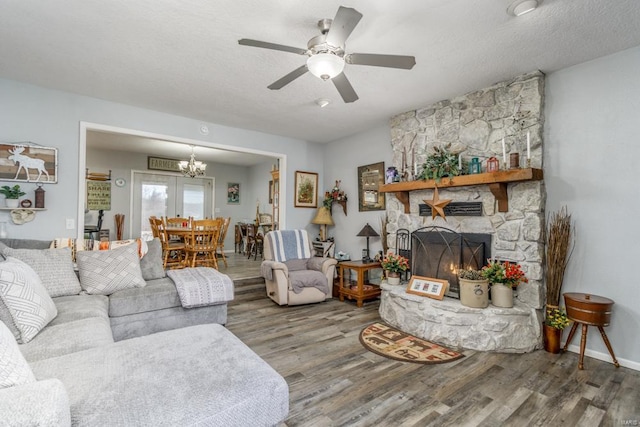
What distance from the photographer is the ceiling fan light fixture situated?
1872 millimetres

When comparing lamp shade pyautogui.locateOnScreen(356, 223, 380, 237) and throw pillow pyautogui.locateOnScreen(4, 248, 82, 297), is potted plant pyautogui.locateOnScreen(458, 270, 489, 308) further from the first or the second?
throw pillow pyautogui.locateOnScreen(4, 248, 82, 297)

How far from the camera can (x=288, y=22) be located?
2.07 metres

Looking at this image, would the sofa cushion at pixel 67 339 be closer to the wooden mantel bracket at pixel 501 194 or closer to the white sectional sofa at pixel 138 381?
the white sectional sofa at pixel 138 381

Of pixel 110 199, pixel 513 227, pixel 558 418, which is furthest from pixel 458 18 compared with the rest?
pixel 110 199

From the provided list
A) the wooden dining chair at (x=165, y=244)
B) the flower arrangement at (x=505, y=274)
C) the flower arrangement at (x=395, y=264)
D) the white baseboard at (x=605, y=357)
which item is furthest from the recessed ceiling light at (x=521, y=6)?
the wooden dining chair at (x=165, y=244)

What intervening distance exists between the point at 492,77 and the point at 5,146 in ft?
16.0

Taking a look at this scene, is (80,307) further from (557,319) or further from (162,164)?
(162,164)

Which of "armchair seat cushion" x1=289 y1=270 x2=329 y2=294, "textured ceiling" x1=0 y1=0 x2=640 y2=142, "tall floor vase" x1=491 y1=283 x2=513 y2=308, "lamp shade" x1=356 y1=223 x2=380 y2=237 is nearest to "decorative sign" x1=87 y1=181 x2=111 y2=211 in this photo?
"textured ceiling" x1=0 y1=0 x2=640 y2=142

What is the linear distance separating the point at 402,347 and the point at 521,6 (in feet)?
8.87

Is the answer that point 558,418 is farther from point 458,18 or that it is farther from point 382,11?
point 382,11

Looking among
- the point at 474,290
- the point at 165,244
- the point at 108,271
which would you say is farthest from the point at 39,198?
the point at 474,290

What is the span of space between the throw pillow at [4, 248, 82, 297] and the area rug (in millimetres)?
2658

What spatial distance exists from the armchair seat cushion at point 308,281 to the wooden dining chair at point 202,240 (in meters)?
1.61

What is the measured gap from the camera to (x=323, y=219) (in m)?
5.05
